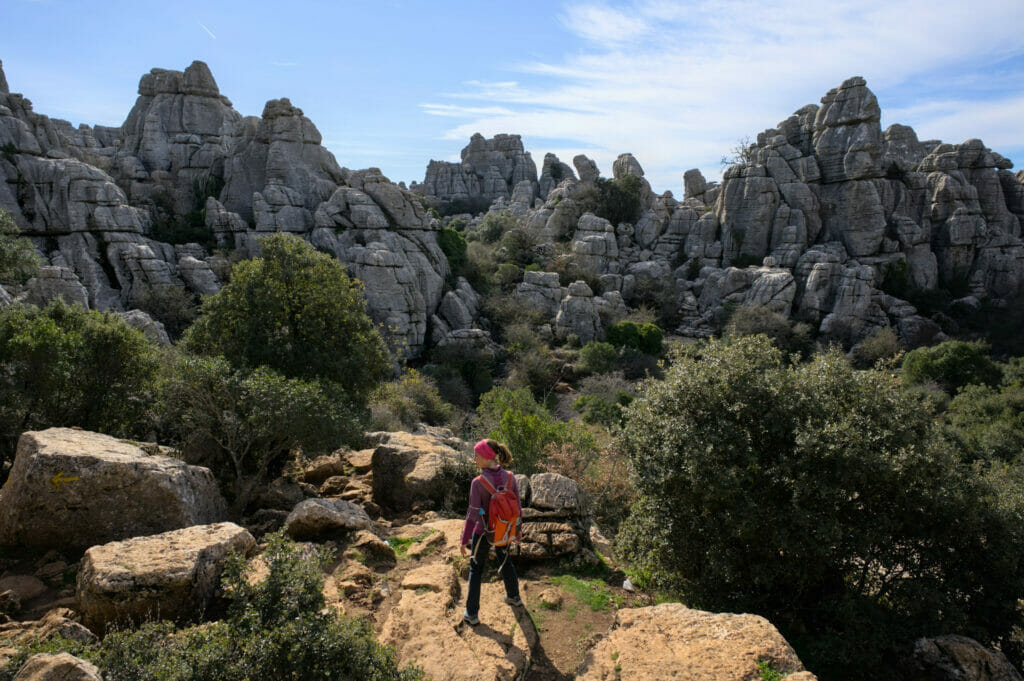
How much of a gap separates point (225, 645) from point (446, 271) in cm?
3494

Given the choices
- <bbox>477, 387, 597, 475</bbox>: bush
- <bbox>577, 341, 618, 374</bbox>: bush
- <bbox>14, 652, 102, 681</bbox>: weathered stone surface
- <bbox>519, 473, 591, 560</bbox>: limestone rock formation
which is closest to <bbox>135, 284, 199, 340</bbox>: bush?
<bbox>577, 341, 618, 374</bbox>: bush

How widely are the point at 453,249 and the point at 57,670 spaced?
125 ft

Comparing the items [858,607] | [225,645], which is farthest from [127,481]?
[858,607]

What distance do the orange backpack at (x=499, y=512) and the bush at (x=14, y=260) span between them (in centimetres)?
2158

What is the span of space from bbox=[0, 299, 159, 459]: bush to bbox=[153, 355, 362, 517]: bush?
0.92 meters

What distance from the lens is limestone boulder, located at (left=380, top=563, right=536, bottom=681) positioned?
16.9 ft

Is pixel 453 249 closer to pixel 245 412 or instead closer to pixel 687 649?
pixel 245 412

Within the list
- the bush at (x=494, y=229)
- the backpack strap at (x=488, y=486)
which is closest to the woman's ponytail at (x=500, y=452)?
the backpack strap at (x=488, y=486)

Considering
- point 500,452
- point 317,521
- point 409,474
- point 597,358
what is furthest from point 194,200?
point 500,452

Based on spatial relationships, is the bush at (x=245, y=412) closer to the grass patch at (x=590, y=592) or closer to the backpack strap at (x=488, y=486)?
the backpack strap at (x=488, y=486)

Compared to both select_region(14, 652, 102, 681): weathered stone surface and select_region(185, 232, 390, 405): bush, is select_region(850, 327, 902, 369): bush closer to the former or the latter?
select_region(185, 232, 390, 405): bush

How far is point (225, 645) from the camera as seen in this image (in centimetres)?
418

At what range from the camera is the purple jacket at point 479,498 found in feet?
19.2

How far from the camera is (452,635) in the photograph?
5.59 metres
